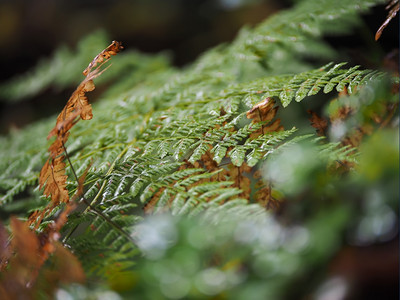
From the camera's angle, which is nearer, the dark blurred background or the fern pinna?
the fern pinna

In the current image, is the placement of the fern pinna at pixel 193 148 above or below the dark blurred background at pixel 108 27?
below

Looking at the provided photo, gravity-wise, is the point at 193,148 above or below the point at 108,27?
below

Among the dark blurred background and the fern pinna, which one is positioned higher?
the dark blurred background

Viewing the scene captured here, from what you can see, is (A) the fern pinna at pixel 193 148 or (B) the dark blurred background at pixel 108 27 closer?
(A) the fern pinna at pixel 193 148

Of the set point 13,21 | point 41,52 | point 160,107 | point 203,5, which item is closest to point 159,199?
point 160,107
